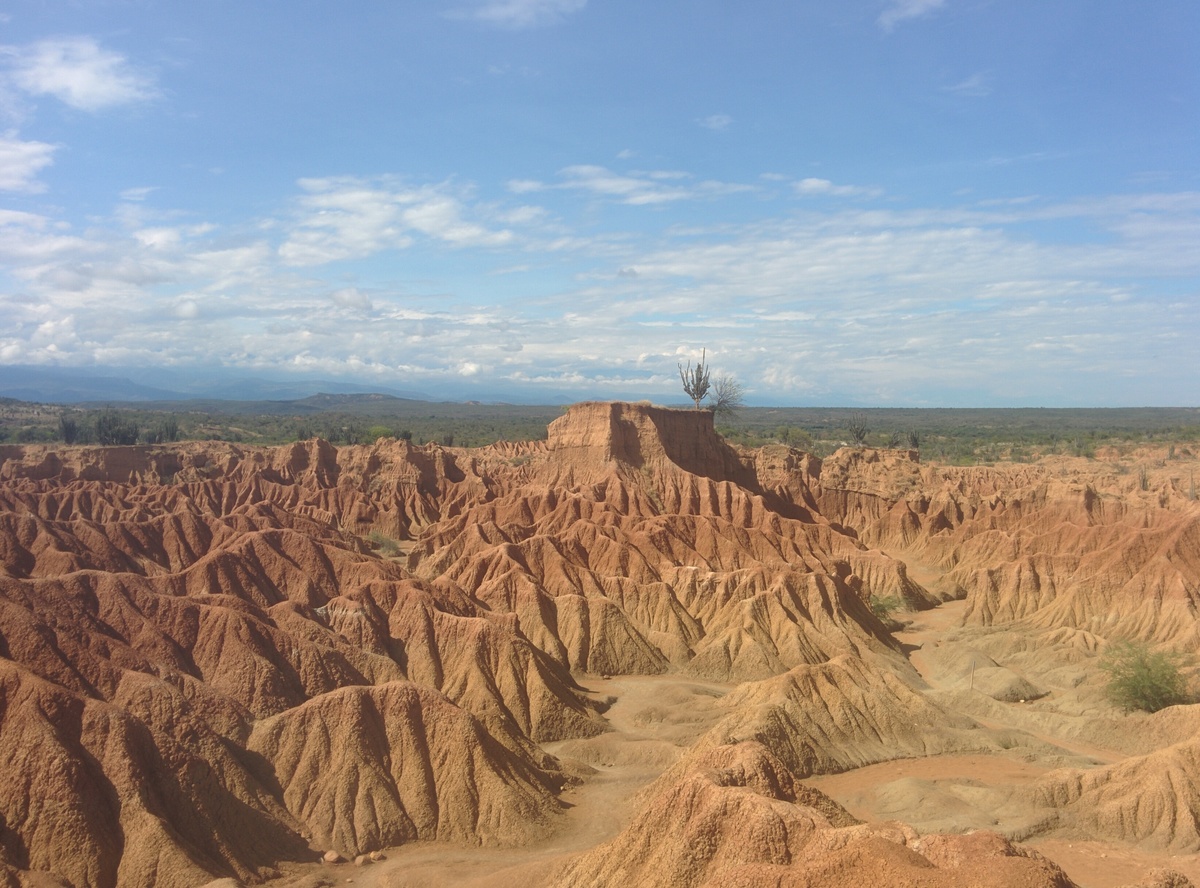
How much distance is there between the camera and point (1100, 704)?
1716 inches

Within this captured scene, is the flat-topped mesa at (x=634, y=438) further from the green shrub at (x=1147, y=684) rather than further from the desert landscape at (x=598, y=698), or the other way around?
the green shrub at (x=1147, y=684)

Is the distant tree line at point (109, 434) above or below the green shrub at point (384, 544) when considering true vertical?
above

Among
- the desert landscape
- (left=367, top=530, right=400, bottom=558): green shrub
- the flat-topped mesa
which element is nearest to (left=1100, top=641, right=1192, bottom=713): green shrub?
the desert landscape

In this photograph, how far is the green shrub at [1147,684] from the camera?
41.7 m

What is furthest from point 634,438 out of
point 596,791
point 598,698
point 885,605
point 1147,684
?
point 596,791

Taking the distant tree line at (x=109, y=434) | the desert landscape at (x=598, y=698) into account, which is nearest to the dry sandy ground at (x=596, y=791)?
the desert landscape at (x=598, y=698)

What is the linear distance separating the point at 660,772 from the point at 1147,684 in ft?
82.8

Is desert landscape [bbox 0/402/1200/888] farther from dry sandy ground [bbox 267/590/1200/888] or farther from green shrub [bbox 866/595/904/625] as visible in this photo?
green shrub [bbox 866/595/904/625]

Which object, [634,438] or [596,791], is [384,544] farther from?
[596,791]

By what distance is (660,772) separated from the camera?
111 feet

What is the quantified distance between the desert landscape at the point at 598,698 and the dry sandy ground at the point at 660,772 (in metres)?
0.17

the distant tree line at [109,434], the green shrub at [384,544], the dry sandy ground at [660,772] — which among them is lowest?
the dry sandy ground at [660,772]

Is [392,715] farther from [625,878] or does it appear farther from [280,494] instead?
[280,494]

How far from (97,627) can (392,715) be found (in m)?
12.4
